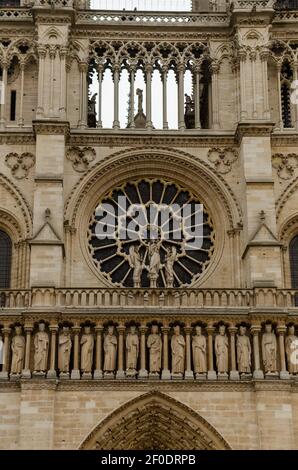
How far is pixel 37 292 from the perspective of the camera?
1998cm

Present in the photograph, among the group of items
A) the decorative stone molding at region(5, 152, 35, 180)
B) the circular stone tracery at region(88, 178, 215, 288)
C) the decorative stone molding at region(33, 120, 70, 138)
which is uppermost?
the decorative stone molding at region(33, 120, 70, 138)

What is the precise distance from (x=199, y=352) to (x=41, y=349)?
3.13 metres

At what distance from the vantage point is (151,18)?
23.6 m

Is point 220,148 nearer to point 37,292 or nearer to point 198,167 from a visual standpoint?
point 198,167

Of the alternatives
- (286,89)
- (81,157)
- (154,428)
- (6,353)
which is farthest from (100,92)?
(154,428)

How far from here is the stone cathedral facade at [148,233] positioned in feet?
63.4

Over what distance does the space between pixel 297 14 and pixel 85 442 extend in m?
11.4

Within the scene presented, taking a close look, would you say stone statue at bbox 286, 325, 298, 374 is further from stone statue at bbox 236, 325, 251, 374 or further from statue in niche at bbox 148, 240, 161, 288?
statue in niche at bbox 148, 240, 161, 288

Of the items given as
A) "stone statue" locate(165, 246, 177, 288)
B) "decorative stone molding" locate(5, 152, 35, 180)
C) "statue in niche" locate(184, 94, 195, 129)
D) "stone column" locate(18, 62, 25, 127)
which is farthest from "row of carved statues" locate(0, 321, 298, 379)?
"statue in niche" locate(184, 94, 195, 129)

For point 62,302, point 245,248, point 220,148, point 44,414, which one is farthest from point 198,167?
point 44,414

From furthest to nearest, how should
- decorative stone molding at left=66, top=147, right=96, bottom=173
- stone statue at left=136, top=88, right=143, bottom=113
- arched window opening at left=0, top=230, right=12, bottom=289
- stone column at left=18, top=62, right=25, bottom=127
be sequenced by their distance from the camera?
stone statue at left=136, top=88, right=143, bottom=113 < stone column at left=18, top=62, right=25, bottom=127 < decorative stone molding at left=66, top=147, right=96, bottom=173 < arched window opening at left=0, top=230, right=12, bottom=289

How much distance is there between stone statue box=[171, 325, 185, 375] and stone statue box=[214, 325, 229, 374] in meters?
0.68

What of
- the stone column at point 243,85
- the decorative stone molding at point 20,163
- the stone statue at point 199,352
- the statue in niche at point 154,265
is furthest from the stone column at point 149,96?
the stone statue at point 199,352

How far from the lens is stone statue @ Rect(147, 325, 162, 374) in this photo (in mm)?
19578
